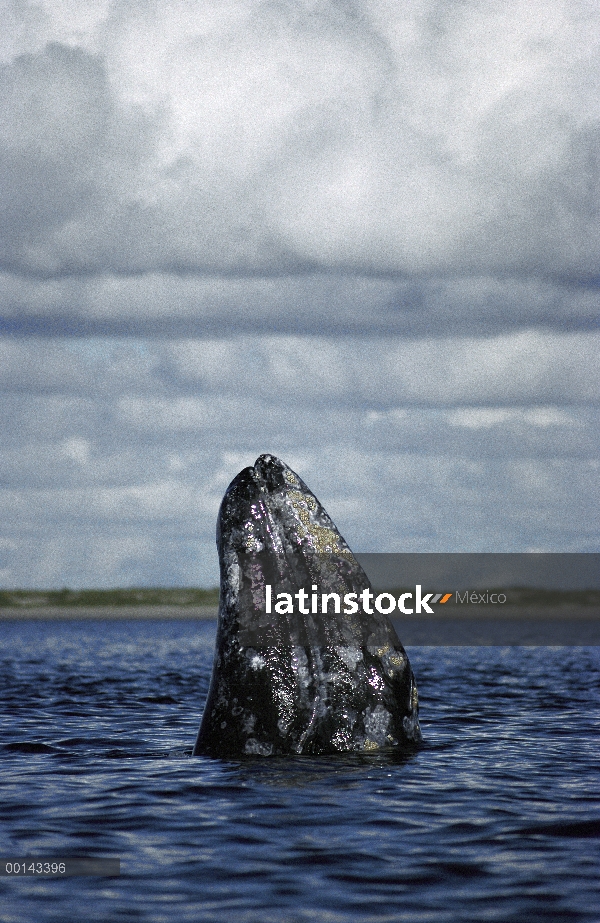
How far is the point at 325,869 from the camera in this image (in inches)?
300

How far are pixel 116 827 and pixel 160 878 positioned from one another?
55.0 inches

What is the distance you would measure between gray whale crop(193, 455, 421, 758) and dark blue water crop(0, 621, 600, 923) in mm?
273

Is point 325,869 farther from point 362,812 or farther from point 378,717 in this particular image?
point 378,717

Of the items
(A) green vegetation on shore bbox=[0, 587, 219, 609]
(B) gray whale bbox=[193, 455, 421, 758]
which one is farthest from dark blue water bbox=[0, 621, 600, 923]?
(A) green vegetation on shore bbox=[0, 587, 219, 609]

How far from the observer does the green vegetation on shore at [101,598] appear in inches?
5133

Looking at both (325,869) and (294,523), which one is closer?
(325,869)

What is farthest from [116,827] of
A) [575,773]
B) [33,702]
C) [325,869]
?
[33,702]

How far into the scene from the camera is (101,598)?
132 metres
